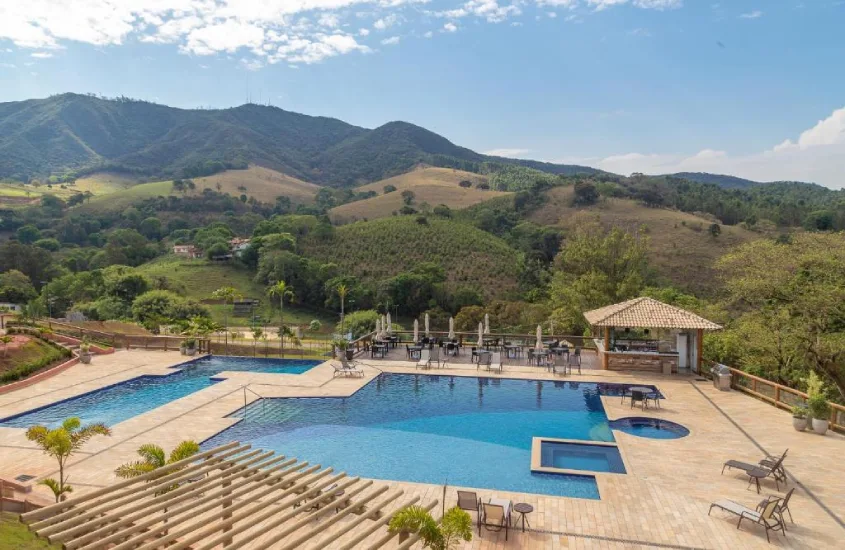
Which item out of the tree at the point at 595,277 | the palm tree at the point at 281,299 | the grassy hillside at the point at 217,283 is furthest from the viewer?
the grassy hillside at the point at 217,283

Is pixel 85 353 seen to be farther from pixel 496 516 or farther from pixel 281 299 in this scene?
pixel 496 516

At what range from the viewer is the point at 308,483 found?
779 cm

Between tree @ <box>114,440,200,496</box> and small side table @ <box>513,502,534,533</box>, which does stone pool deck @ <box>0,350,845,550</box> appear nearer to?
small side table @ <box>513,502,534,533</box>

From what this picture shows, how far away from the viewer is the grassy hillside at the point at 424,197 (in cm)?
10044

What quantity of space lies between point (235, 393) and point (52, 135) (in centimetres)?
21118

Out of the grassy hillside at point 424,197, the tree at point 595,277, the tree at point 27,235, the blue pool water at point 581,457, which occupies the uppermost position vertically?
the grassy hillside at point 424,197

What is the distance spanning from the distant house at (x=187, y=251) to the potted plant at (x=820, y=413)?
72833mm

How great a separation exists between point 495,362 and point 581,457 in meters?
9.00

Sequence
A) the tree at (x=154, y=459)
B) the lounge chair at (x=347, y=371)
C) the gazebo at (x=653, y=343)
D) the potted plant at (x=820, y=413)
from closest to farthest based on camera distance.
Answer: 1. the tree at (x=154, y=459)
2. the potted plant at (x=820, y=413)
3. the gazebo at (x=653, y=343)
4. the lounge chair at (x=347, y=371)

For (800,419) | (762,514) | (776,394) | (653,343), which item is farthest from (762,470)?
(653,343)

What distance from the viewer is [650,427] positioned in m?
14.5

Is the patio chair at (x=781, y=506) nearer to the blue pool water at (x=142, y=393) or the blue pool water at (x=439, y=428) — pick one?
the blue pool water at (x=439, y=428)

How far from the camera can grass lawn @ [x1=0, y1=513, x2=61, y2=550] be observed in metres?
6.45

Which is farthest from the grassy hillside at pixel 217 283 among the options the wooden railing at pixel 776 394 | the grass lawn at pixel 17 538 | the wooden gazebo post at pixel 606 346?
the grass lawn at pixel 17 538
